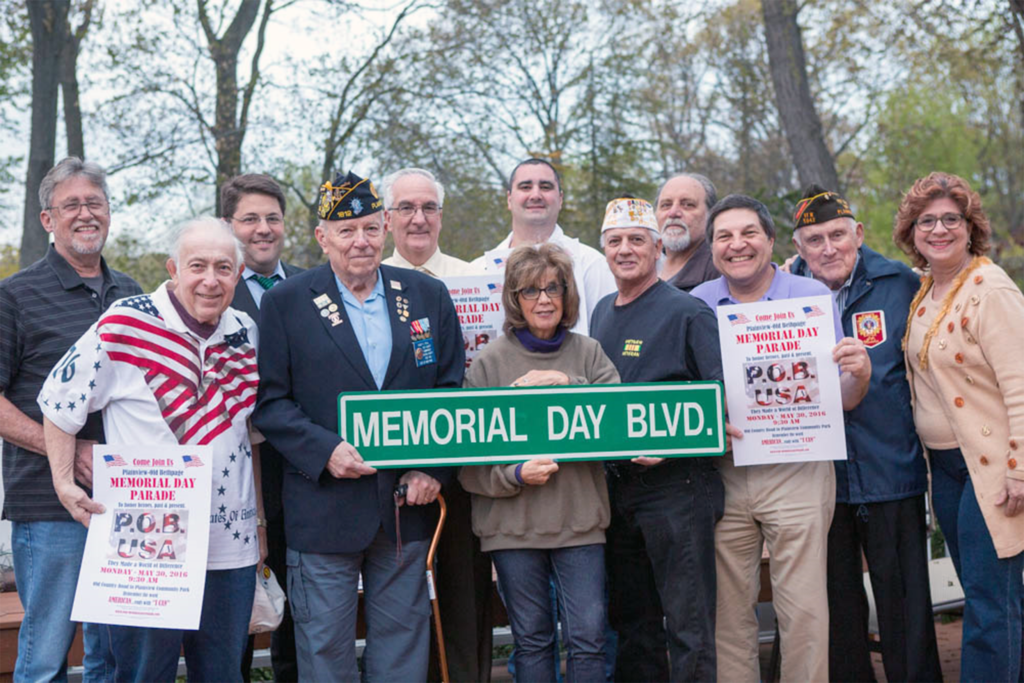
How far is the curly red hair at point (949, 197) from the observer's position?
4.80 m

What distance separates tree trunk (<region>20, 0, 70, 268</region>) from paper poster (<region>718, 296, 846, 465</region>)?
1185 centimetres

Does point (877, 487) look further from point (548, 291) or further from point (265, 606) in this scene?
point (265, 606)

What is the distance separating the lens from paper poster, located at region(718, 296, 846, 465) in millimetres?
4586

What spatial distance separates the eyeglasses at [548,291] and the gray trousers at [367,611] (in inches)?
46.7

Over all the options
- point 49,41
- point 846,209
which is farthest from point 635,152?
point 846,209

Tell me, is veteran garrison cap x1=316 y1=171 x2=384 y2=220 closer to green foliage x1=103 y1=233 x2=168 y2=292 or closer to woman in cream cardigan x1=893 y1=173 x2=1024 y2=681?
woman in cream cardigan x1=893 y1=173 x2=1024 y2=681

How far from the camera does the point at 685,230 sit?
239 inches

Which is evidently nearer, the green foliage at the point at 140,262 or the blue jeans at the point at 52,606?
the blue jeans at the point at 52,606

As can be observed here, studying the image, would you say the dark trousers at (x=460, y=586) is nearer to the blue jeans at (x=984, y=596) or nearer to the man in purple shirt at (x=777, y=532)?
the man in purple shirt at (x=777, y=532)

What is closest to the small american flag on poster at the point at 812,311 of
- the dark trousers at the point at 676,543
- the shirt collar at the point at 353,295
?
the dark trousers at the point at 676,543

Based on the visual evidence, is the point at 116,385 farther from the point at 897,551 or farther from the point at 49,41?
the point at 49,41

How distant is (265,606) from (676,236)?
10.5ft

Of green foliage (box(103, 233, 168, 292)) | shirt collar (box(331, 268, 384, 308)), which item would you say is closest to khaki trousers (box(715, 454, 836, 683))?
shirt collar (box(331, 268, 384, 308))

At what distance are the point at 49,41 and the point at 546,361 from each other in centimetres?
1269
